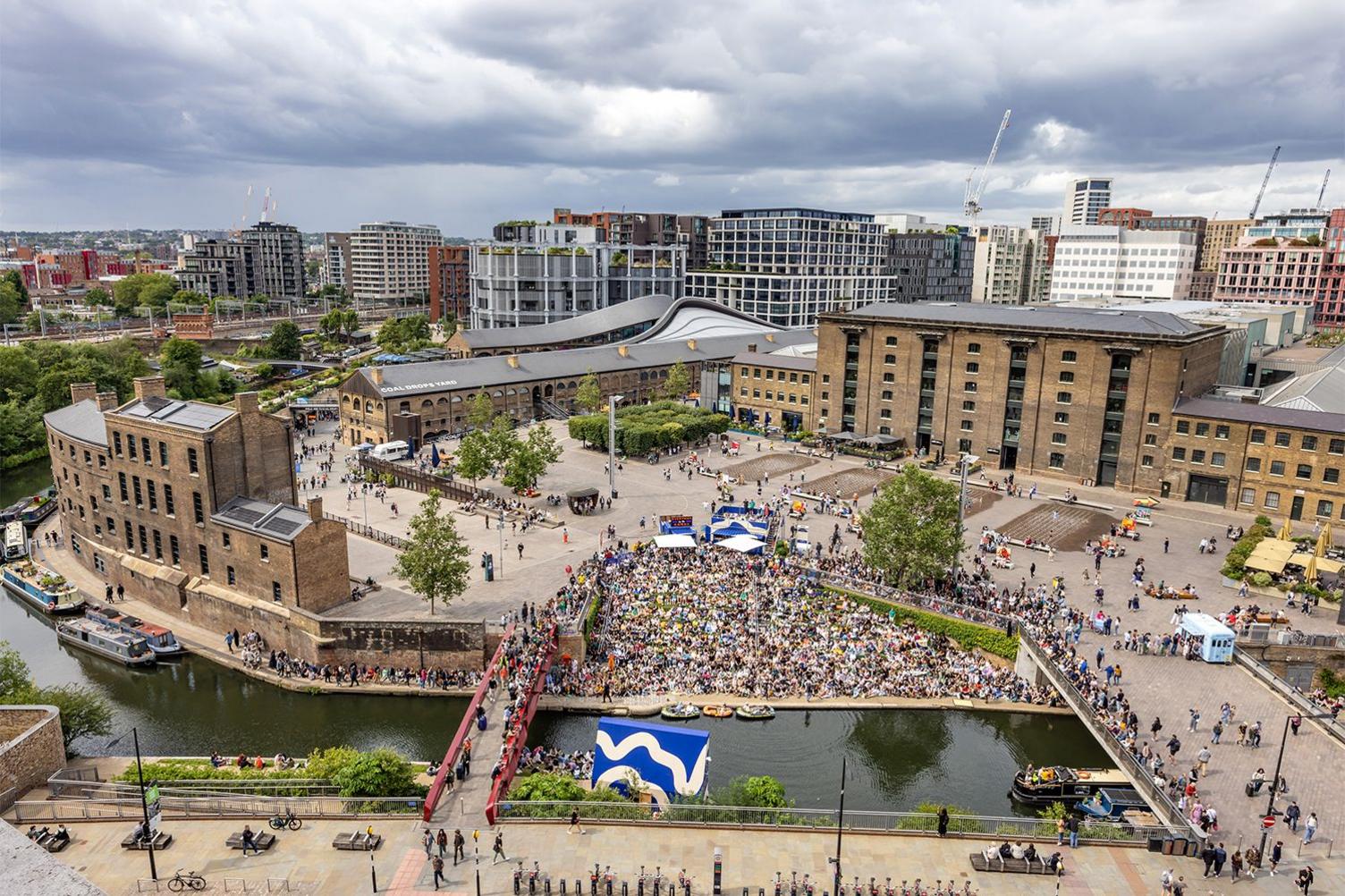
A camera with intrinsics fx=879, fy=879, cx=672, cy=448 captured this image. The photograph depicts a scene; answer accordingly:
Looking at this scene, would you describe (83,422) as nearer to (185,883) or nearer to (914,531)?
(185,883)

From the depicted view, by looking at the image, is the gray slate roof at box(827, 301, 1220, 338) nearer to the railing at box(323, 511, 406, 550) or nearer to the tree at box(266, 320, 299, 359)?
the railing at box(323, 511, 406, 550)

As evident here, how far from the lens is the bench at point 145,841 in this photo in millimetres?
29578

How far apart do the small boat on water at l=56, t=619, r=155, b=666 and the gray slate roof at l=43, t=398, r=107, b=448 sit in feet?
36.1

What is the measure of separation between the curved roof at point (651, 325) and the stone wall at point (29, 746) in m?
90.5

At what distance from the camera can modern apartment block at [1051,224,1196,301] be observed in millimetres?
169625

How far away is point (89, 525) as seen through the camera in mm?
57656

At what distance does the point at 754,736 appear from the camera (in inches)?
1587

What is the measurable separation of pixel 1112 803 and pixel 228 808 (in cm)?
3328

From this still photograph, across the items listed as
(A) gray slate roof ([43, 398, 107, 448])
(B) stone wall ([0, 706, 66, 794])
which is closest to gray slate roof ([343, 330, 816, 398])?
(A) gray slate roof ([43, 398, 107, 448])

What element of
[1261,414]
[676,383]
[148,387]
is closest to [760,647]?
[148,387]

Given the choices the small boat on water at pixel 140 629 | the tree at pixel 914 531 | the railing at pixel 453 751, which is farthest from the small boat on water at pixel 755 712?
the small boat on water at pixel 140 629

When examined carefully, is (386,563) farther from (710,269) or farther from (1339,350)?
(710,269)

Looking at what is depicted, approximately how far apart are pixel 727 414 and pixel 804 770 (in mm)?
63059

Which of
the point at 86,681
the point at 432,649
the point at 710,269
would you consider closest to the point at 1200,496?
the point at 432,649
